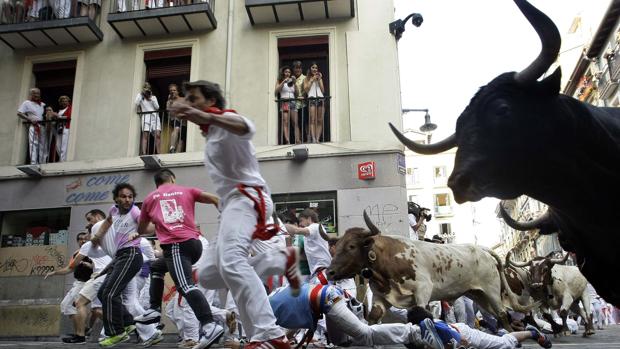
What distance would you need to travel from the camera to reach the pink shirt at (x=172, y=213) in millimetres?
5895

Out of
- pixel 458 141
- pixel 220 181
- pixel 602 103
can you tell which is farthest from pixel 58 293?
pixel 602 103

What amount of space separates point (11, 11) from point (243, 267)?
15596 mm

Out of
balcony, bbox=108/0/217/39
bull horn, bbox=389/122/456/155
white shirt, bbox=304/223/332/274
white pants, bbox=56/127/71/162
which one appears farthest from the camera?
white pants, bbox=56/127/71/162

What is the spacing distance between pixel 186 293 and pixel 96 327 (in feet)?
23.0

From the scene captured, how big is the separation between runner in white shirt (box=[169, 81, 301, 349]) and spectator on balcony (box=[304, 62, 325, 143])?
31.3ft

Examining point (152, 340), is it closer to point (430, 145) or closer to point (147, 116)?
point (430, 145)

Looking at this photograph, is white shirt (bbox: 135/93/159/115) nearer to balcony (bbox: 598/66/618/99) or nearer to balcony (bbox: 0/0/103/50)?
balcony (bbox: 0/0/103/50)

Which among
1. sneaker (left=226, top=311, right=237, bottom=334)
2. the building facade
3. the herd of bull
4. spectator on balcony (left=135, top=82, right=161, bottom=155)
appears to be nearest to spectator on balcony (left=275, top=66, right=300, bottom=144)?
the building facade

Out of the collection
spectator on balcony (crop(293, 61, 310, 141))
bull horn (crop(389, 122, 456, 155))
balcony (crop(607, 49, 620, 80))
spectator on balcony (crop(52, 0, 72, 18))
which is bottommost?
bull horn (crop(389, 122, 456, 155))

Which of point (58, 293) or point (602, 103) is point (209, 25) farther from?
point (602, 103)

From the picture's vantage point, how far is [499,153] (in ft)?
8.62

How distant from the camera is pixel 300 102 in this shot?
46.0ft

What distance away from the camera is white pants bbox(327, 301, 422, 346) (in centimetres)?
486

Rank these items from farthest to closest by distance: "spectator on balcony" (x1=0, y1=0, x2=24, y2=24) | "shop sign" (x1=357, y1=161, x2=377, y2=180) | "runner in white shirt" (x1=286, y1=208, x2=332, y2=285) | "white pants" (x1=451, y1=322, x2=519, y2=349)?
"spectator on balcony" (x1=0, y1=0, x2=24, y2=24)
"shop sign" (x1=357, y1=161, x2=377, y2=180)
"runner in white shirt" (x1=286, y1=208, x2=332, y2=285)
"white pants" (x1=451, y1=322, x2=519, y2=349)
